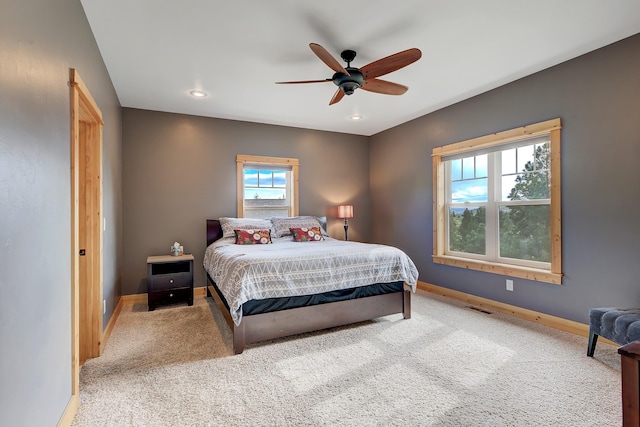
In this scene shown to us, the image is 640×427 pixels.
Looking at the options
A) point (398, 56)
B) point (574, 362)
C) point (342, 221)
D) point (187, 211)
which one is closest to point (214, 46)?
point (398, 56)

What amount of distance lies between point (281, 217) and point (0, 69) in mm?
3899

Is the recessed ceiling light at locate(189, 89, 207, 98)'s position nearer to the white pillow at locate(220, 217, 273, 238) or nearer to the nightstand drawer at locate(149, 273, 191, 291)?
the white pillow at locate(220, 217, 273, 238)

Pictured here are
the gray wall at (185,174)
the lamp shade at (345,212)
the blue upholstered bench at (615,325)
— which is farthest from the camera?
the lamp shade at (345,212)

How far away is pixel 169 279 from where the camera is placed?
3807 mm

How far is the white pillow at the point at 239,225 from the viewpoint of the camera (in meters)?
4.27

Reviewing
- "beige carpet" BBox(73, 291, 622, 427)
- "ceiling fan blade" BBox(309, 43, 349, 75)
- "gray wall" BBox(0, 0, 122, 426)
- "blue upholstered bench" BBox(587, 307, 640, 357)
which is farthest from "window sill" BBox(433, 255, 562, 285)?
"gray wall" BBox(0, 0, 122, 426)

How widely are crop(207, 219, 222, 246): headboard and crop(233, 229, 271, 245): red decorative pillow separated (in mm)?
476

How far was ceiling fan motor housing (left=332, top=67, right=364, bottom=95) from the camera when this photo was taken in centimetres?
265

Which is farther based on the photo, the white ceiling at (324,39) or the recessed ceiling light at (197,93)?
the recessed ceiling light at (197,93)

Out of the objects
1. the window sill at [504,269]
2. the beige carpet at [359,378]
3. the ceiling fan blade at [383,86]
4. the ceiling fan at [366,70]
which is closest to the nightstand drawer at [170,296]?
the beige carpet at [359,378]

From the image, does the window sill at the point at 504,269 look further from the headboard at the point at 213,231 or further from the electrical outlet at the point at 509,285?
the headboard at the point at 213,231

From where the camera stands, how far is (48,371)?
4.74 feet

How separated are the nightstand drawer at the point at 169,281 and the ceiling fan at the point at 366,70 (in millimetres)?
2720

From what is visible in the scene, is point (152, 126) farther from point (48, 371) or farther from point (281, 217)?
point (48, 371)
